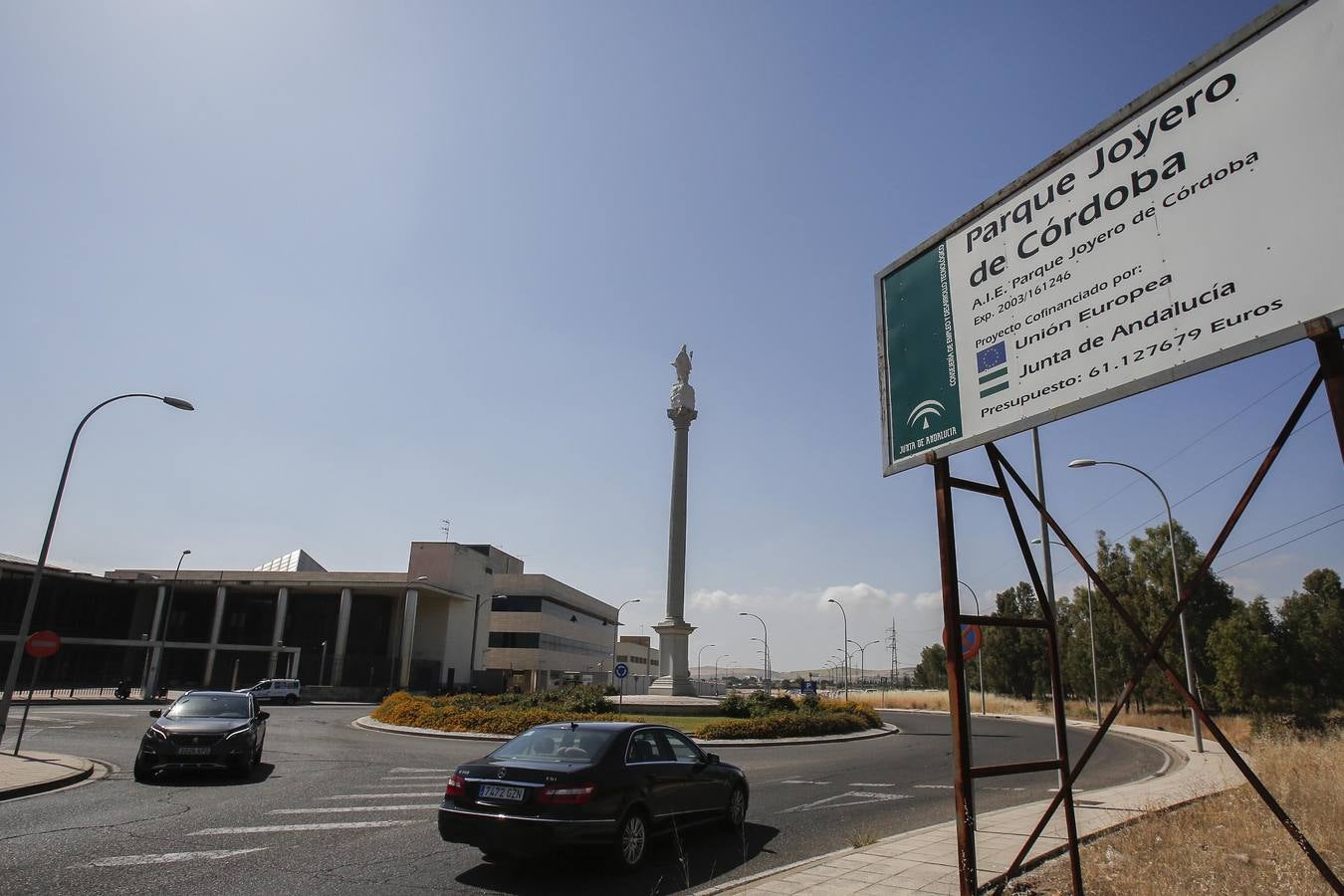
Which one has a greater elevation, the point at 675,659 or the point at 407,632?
the point at 407,632

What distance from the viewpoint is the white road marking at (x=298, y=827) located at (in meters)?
8.89

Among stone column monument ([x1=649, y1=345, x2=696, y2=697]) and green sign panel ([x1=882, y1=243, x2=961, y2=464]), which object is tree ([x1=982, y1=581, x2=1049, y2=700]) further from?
green sign panel ([x1=882, y1=243, x2=961, y2=464])

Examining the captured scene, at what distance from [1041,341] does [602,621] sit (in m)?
98.1

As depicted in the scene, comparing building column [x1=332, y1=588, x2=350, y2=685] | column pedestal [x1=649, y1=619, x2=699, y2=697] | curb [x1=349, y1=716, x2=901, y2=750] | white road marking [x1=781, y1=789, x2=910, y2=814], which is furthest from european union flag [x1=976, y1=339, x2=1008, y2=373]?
building column [x1=332, y1=588, x2=350, y2=685]

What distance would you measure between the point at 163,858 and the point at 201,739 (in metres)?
6.24

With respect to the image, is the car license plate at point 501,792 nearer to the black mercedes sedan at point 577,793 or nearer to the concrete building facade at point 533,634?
the black mercedes sedan at point 577,793

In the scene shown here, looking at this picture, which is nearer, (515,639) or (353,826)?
(353,826)

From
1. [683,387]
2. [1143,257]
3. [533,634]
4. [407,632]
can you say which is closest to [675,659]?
[683,387]

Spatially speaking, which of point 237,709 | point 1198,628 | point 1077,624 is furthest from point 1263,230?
point 1077,624

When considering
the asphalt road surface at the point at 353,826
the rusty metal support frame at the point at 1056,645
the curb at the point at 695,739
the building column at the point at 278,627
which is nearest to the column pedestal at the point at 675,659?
the curb at the point at 695,739

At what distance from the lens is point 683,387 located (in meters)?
49.6

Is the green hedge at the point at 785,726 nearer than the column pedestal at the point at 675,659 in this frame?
Yes

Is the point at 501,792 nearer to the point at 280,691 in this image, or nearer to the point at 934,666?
the point at 280,691

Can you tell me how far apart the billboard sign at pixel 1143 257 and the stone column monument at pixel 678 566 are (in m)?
38.5
